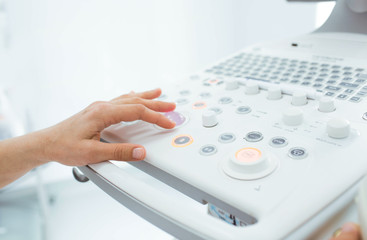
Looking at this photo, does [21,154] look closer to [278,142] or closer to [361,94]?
[278,142]

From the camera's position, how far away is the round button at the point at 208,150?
1.38ft

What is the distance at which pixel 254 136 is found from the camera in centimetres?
44

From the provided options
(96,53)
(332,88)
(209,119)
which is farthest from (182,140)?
(96,53)

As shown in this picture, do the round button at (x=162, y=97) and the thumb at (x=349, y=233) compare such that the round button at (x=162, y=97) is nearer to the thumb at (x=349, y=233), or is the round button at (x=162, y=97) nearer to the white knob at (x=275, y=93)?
the white knob at (x=275, y=93)

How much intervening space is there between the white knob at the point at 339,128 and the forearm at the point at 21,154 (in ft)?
1.39

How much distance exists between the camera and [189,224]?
33cm

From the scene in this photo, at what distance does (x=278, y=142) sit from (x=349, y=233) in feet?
0.48

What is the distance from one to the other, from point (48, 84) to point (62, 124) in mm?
942

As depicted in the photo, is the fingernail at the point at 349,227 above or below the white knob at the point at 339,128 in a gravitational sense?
below

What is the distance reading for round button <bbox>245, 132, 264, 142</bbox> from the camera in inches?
17.0

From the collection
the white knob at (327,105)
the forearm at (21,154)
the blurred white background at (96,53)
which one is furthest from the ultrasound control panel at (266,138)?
the blurred white background at (96,53)

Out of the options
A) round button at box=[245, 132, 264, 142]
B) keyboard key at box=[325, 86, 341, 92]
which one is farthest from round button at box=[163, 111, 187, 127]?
keyboard key at box=[325, 86, 341, 92]

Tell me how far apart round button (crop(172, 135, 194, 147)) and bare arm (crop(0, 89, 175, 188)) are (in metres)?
0.03

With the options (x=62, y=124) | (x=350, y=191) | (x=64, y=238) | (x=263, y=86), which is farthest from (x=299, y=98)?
(x=64, y=238)
